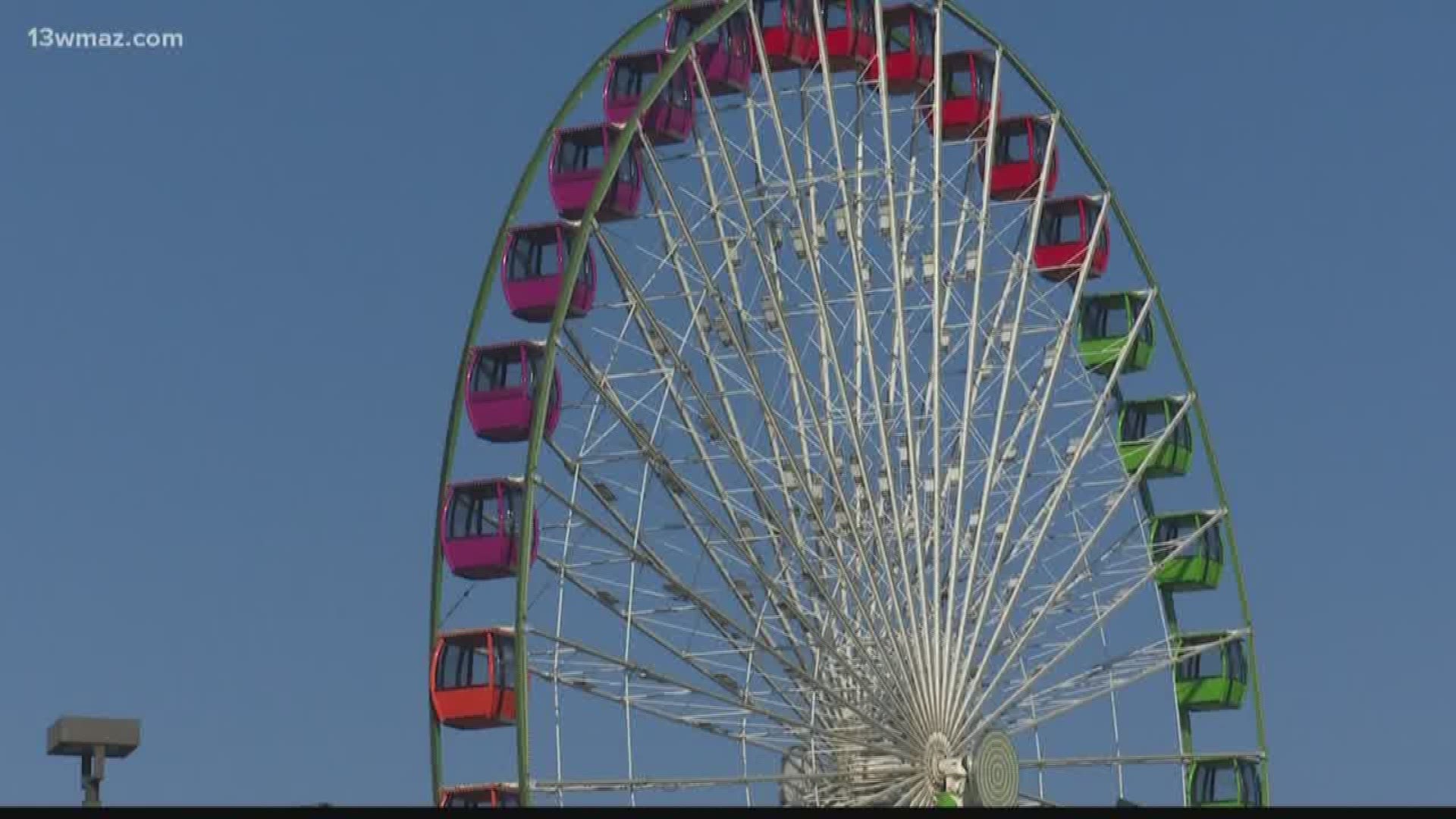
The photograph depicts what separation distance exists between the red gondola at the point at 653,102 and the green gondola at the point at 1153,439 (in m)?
9.09

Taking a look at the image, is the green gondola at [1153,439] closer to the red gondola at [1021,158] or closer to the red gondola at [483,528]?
the red gondola at [1021,158]

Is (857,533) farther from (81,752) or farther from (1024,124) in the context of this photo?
(81,752)

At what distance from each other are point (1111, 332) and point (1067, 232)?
1628 millimetres

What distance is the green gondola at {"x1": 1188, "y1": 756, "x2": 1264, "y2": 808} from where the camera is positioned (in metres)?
53.4

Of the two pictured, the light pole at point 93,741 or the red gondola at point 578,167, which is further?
the red gondola at point 578,167

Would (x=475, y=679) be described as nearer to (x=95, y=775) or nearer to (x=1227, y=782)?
(x=95, y=775)

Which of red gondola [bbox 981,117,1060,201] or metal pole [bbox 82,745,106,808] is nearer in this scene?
metal pole [bbox 82,745,106,808]

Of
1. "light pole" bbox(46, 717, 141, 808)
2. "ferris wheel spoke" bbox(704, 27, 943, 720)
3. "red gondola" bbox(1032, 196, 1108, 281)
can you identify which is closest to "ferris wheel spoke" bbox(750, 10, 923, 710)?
"ferris wheel spoke" bbox(704, 27, 943, 720)

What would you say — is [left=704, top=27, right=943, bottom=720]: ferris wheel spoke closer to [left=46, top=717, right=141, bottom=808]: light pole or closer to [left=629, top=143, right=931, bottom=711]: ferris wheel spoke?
[left=629, top=143, right=931, bottom=711]: ferris wheel spoke

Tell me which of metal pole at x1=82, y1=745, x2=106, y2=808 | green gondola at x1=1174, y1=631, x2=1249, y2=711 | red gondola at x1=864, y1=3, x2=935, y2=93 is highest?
red gondola at x1=864, y1=3, x2=935, y2=93

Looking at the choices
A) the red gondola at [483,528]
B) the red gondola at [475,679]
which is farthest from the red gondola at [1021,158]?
the red gondola at [475,679]

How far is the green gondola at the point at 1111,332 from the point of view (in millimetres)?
54031

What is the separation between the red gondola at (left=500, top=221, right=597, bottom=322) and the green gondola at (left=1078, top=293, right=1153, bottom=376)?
9231 mm
